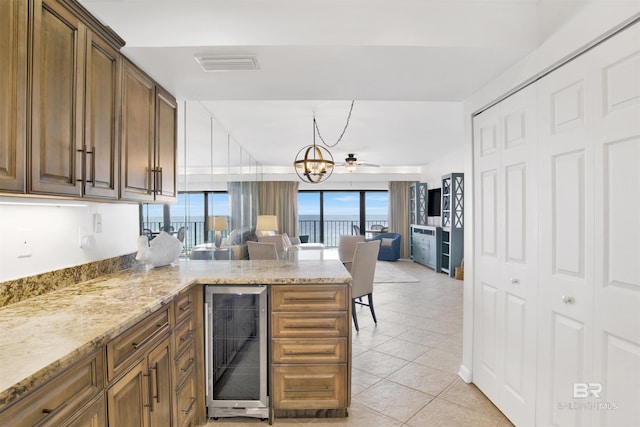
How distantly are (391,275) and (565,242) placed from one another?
5406 mm

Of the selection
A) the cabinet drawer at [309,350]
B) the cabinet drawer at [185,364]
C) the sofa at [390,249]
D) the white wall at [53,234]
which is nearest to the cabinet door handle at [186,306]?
the cabinet drawer at [185,364]

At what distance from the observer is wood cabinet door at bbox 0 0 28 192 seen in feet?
3.78

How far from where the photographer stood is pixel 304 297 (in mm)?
2129

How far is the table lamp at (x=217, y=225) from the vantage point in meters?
4.45

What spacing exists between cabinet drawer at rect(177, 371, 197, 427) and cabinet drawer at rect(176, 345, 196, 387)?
5 centimetres

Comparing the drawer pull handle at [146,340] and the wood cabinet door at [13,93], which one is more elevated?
the wood cabinet door at [13,93]

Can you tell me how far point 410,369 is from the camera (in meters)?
2.85

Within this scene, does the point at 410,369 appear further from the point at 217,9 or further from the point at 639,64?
the point at 217,9

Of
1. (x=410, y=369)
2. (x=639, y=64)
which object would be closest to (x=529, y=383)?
(x=410, y=369)

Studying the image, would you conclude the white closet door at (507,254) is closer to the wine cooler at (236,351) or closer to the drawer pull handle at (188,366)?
the wine cooler at (236,351)

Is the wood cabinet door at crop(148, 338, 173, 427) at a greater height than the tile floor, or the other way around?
the wood cabinet door at crop(148, 338, 173, 427)

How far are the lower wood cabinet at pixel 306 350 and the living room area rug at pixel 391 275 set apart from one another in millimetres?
3662

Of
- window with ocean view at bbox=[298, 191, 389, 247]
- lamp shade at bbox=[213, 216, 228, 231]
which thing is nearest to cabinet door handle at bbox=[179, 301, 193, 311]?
lamp shade at bbox=[213, 216, 228, 231]

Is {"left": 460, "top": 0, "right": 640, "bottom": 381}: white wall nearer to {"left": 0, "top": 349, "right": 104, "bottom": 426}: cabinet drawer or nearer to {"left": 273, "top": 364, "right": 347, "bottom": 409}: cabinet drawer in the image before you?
{"left": 273, "top": 364, "right": 347, "bottom": 409}: cabinet drawer
